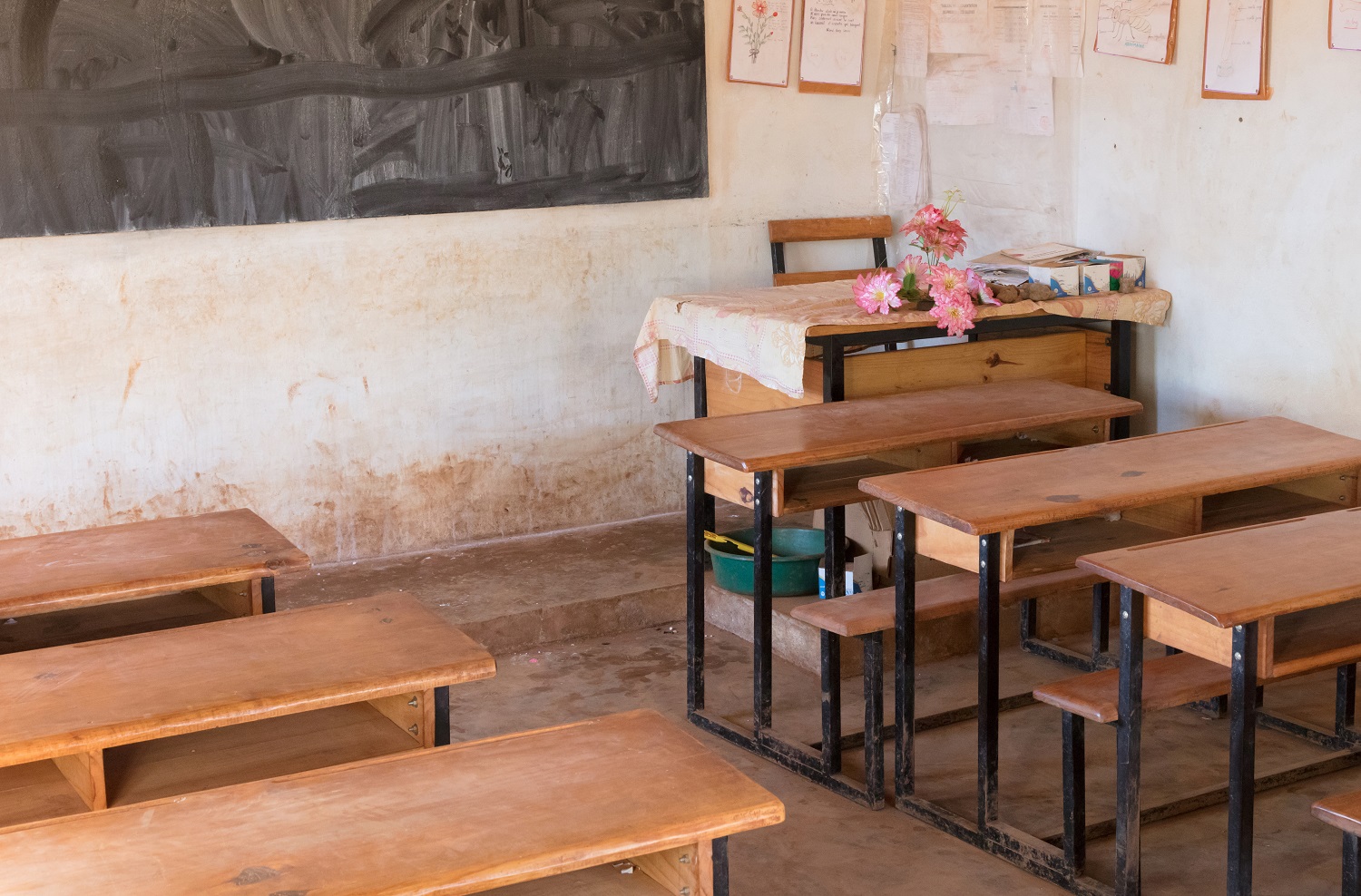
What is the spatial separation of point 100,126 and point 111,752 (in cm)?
250

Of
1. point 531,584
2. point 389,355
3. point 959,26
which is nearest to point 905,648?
A: point 531,584

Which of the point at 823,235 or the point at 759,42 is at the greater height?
the point at 759,42

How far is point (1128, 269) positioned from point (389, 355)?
243cm

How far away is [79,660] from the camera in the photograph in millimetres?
2262

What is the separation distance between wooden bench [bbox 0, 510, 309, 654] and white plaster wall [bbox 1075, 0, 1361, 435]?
9.48ft

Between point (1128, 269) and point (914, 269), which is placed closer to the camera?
point (914, 269)

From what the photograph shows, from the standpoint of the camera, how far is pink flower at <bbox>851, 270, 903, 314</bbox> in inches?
164

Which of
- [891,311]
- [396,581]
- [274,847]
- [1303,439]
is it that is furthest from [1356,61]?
[274,847]

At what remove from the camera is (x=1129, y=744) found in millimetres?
2637

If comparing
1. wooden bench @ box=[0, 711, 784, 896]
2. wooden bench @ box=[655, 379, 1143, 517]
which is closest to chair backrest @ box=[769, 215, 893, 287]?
wooden bench @ box=[655, 379, 1143, 517]

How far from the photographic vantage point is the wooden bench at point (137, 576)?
2631 mm

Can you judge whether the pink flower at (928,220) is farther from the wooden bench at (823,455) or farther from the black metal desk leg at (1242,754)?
the black metal desk leg at (1242,754)

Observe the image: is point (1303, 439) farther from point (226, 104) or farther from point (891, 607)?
point (226, 104)

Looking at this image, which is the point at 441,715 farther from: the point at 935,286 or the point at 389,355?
the point at 389,355
